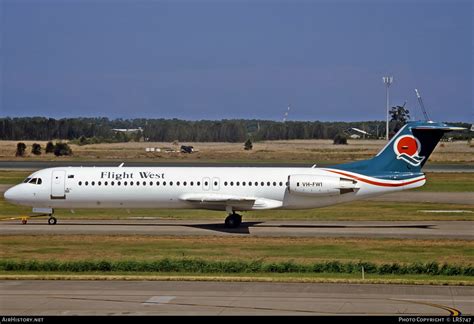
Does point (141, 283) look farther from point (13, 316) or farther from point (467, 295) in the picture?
A: point (467, 295)

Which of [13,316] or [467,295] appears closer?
[13,316]

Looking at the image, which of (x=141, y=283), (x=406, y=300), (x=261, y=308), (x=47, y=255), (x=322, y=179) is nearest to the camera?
(x=261, y=308)

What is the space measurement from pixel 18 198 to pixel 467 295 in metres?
28.6

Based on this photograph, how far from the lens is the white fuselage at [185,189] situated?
4731 centimetres

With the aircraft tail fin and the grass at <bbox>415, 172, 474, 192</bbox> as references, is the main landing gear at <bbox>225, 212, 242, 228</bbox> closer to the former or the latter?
the aircraft tail fin

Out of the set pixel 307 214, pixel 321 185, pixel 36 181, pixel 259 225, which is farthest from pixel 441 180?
pixel 36 181

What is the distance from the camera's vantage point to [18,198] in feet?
157

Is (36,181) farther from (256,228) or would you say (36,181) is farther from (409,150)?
(409,150)

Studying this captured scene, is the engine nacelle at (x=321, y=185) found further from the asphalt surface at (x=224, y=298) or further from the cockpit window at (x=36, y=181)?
the asphalt surface at (x=224, y=298)

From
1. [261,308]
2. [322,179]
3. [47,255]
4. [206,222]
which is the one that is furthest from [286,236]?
[261,308]

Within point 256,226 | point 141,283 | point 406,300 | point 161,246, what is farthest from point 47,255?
point 406,300

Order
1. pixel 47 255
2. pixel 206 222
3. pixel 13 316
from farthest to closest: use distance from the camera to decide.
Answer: pixel 206 222 < pixel 47 255 < pixel 13 316

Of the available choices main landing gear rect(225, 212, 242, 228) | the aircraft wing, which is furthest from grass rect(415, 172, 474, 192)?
main landing gear rect(225, 212, 242, 228)

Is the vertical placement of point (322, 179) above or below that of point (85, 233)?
above
